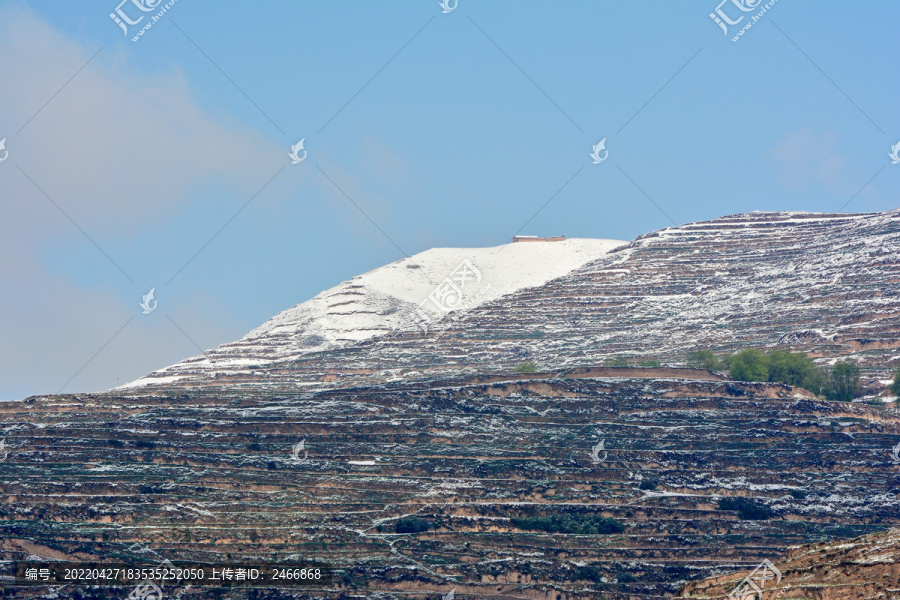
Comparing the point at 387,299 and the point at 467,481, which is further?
the point at 387,299

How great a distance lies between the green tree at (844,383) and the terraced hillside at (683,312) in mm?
2935

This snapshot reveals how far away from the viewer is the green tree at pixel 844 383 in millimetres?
77188

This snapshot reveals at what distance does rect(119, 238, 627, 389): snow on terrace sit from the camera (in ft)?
367

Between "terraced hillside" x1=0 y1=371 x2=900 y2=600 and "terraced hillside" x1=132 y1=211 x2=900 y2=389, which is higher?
"terraced hillside" x1=132 y1=211 x2=900 y2=389

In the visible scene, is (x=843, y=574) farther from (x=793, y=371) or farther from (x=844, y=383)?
(x=793, y=371)

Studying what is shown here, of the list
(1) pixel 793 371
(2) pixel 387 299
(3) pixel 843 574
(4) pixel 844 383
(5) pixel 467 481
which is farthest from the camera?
(2) pixel 387 299

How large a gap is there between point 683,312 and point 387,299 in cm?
3289

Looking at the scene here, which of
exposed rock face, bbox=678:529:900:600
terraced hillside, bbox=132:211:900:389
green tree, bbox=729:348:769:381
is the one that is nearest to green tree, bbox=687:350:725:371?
green tree, bbox=729:348:769:381

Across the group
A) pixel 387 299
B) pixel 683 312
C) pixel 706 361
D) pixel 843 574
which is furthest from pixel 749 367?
pixel 843 574

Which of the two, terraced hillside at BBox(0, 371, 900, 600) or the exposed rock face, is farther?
terraced hillside at BBox(0, 371, 900, 600)

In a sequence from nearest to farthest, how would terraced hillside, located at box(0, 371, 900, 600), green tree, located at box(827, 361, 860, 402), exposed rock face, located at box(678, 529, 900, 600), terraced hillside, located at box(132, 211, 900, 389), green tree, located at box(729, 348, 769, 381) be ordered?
1. exposed rock face, located at box(678, 529, 900, 600)
2. terraced hillside, located at box(0, 371, 900, 600)
3. green tree, located at box(827, 361, 860, 402)
4. green tree, located at box(729, 348, 769, 381)
5. terraced hillside, located at box(132, 211, 900, 389)

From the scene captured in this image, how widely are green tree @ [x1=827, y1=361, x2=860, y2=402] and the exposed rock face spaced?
4617cm

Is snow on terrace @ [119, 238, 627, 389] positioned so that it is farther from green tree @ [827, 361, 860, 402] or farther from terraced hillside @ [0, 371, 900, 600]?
green tree @ [827, 361, 860, 402]

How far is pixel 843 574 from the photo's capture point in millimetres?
28922
